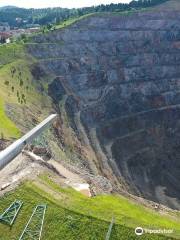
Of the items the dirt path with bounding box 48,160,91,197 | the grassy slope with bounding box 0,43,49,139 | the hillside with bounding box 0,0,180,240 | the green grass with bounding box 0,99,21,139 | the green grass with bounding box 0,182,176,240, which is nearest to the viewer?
the green grass with bounding box 0,182,176,240

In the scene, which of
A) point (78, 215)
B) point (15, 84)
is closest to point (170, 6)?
point (15, 84)

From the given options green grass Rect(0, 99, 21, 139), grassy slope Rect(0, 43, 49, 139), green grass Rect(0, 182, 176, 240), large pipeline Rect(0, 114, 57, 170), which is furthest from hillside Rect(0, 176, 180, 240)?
grassy slope Rect(0, 43, 49, 139)

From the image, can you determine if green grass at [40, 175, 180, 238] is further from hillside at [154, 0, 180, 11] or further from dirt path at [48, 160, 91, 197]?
hillside at [154, 0, 180, 11]

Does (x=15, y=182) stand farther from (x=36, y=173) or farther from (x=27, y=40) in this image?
(x=27, y=40)

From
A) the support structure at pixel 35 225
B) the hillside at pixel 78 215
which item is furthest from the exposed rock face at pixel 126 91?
the support structure at pixel 35 225

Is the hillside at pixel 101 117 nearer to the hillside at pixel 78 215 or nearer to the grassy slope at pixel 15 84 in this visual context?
the hillside at pixel 78 215

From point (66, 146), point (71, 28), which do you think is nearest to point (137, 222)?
point (66, 146)

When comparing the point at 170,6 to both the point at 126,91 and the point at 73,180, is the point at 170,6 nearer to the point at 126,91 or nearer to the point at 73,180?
the point at 126,91
